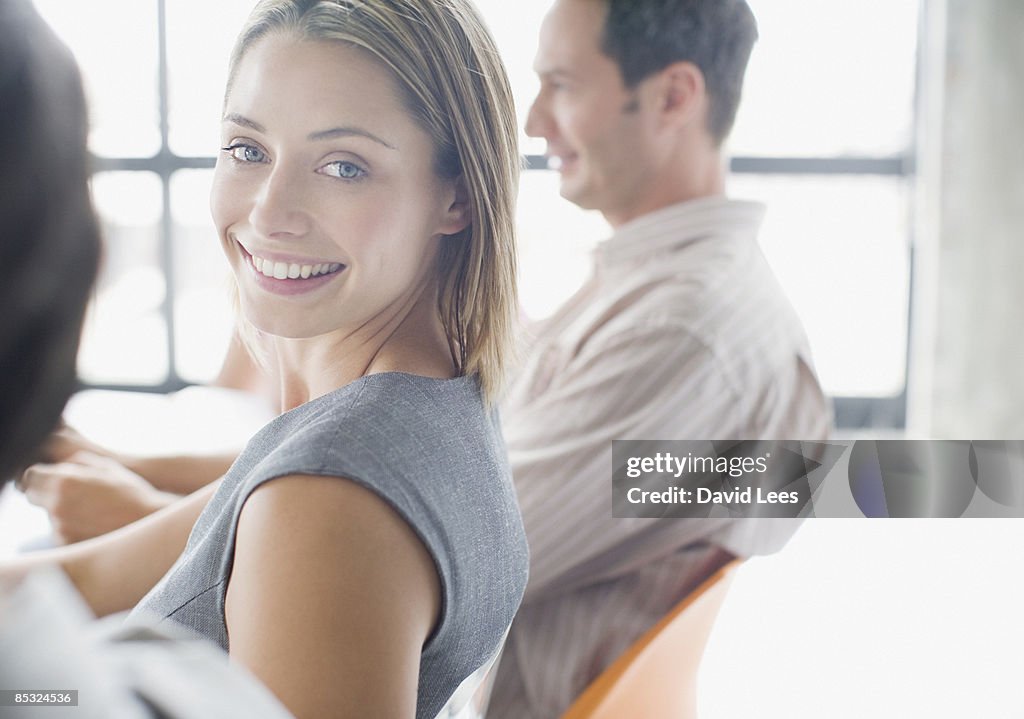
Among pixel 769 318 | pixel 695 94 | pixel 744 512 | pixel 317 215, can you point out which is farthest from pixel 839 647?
pixel 317 215

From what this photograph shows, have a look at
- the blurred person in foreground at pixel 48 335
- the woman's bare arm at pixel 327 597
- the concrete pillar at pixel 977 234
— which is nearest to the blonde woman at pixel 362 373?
the woman's bare arm at pixel 327 597

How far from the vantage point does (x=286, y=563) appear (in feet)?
1.90

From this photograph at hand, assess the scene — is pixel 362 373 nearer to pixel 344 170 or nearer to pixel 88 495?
pixel 344 170

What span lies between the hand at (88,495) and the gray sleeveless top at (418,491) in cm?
21

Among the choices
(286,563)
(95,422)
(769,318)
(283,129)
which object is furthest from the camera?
(769,318)

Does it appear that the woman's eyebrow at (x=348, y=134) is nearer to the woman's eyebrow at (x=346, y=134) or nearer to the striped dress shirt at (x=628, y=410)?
the woman's eyebrow at (x=346, y=134)

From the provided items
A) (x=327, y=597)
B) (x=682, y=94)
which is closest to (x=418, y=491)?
(x=327, y=597)

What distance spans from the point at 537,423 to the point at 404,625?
448mm

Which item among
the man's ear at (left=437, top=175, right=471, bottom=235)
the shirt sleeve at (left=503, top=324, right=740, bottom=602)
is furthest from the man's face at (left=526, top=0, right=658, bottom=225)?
the man's ear at (left=437, top=175, right=471, bottom=235)

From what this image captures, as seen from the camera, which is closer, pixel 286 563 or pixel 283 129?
pixel 286 563

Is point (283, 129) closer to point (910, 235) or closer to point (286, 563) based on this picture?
point (286, 563)

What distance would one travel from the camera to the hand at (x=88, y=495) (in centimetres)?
87

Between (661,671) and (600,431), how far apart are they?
297mm

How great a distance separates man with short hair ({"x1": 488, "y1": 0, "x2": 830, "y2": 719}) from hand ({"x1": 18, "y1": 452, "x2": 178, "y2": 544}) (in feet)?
1.33
